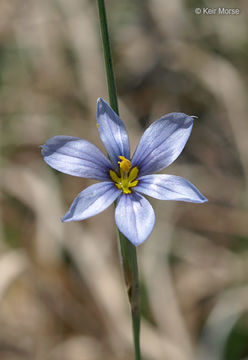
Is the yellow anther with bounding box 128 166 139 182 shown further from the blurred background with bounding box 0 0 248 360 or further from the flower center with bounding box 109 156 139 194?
the blurred background with bounding box 0 0 248 360

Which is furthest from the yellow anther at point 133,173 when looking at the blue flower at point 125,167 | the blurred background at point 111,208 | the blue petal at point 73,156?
the blurred background at point 111,208

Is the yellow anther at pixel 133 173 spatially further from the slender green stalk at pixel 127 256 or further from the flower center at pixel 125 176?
the slender green stalk at pixel 127 256

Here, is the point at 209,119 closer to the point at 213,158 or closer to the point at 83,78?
the point at 213,158

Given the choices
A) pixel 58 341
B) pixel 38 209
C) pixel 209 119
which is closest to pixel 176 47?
pixel 209 119

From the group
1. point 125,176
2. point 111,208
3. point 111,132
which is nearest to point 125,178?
point 125,176

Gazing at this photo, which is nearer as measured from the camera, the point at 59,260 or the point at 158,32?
the point at 59,260

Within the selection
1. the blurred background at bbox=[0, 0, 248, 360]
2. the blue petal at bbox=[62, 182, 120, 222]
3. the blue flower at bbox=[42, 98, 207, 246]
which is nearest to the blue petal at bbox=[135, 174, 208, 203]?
the blue flower at bbox=[42, 98, 207, 246]
